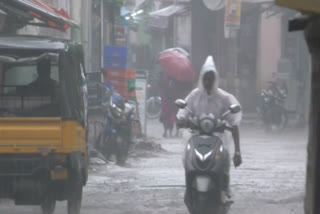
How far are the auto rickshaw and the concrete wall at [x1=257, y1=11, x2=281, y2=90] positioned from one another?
64.9 feet

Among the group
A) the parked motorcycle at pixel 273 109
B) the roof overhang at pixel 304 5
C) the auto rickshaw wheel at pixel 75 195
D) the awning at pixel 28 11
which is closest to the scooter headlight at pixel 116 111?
the awning at pixel 28 11

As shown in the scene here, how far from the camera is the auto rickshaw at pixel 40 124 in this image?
8.64 meters

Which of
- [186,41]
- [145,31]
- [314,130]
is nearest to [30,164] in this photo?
[314,130]

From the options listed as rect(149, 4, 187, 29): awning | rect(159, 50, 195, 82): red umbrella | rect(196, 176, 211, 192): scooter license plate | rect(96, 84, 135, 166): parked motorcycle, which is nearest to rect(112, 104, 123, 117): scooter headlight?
rect(96, 84, 135, 166): parked motorcycle

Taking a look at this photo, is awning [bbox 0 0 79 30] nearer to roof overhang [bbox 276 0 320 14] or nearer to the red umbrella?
roof overhang [bbox 276 0 320 14]

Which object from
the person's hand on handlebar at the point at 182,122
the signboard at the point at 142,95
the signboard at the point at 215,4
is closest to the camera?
the person's hand on handlebar at the point at 182,122

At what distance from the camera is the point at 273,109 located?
24188 millimetres

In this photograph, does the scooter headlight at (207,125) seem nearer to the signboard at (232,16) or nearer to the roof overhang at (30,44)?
the roof overhang at (30,44)

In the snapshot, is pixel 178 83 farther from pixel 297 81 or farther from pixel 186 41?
pixel 186 41

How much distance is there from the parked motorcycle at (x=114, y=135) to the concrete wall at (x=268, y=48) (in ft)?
44.1

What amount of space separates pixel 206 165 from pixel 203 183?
19 centimetres

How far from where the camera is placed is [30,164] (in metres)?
8.70

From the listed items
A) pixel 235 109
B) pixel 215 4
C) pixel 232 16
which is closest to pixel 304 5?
pixel 235 109

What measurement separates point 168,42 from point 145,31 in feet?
15.2
